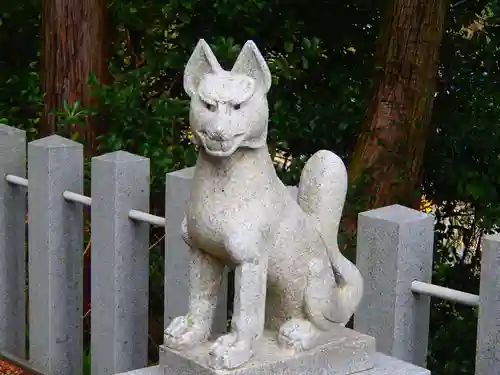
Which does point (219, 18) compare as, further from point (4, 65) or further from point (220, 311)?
point (220, 311)

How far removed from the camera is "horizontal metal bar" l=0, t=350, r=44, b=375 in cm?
458

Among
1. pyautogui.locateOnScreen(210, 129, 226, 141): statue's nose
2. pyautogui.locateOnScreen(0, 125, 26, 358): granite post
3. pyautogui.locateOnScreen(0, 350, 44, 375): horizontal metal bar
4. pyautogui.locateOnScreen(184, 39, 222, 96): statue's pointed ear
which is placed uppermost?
pyautogui.locateOnScreen(184, 39, 222, 96): statue's pointed ear

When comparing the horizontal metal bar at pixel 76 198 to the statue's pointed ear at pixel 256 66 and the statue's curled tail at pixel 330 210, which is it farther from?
the statue's pointed ear at pixel 256 66

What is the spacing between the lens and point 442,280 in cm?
534

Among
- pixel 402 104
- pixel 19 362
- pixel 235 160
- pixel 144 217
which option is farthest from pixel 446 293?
pixel 19 362

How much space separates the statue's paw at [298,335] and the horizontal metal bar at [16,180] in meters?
2.26

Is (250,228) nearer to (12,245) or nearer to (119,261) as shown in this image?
(119,261)

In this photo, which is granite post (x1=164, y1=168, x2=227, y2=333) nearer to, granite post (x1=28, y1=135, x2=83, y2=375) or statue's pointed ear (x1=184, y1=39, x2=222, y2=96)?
granite post (x1=28, y1=135, x2=83, y2=375)

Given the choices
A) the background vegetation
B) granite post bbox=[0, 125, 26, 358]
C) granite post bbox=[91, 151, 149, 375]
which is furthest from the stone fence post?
granite post bbox=[0, 125, 26, 358]

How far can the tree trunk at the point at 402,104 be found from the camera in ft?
15.8

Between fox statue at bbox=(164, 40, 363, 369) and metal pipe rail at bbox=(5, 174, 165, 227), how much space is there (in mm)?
1112

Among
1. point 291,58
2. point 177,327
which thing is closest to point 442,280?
point 291,58

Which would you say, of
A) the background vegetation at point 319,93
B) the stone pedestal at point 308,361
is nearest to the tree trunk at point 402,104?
the background vegetation at point 319,93

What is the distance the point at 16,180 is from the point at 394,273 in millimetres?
2208
